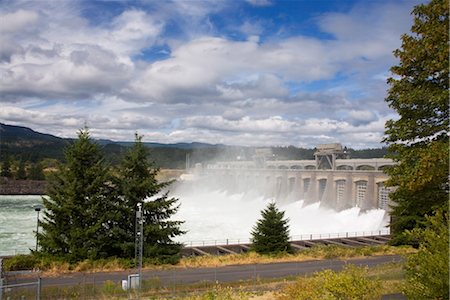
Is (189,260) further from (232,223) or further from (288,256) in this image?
(232,223)

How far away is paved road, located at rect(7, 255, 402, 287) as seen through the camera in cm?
2261

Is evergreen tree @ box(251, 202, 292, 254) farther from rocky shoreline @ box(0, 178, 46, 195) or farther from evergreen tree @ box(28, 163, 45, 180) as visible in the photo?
evergreen tree @ box(28, 163, 45, 180)

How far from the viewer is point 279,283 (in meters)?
21.4

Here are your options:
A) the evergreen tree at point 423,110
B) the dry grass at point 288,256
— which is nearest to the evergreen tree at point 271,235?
the dry grass at point 288,256

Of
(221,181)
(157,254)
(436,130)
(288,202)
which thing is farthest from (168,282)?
(221,181)

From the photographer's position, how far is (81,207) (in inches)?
1040

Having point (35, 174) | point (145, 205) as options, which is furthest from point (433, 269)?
point (35, 174)

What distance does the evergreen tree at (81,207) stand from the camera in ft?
86.1

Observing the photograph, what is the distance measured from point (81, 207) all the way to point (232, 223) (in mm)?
49006

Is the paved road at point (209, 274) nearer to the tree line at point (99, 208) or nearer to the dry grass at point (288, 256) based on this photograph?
the dry grass at point (288, 256)

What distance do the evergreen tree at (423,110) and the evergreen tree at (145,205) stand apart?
53.8ft

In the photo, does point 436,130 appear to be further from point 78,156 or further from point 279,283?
point 78,156

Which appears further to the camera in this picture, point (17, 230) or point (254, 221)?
point (254, 221)

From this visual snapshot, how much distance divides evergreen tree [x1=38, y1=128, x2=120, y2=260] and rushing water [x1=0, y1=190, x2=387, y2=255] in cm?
1491
